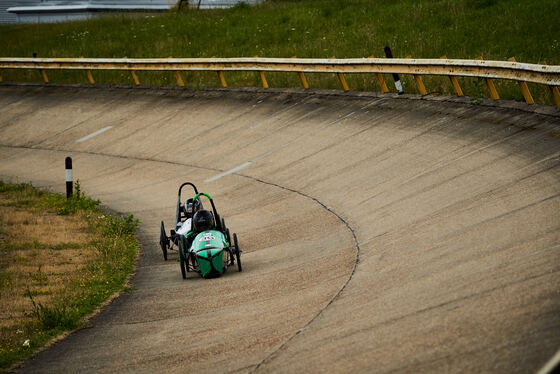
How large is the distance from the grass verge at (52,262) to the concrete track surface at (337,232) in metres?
0.38

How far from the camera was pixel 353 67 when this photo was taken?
21078 millimetres

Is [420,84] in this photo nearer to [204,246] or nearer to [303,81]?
[303,81]

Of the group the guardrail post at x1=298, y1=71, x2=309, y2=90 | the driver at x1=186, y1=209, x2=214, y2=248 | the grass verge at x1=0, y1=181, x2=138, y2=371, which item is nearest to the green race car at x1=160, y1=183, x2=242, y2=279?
the driver at x1=186, y1=209, x2=214, y2=248

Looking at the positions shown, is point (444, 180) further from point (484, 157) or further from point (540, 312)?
point (540, 312)

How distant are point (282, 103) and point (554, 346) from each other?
17353 millimetres

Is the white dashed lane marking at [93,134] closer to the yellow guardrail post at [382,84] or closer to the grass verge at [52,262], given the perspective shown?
the grass verge at [52,262]

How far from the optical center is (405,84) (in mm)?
21266

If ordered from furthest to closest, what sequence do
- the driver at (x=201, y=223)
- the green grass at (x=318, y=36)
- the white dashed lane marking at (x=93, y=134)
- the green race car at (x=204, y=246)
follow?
the green grass at (x=318, y=36) → the white dashed lane marking at (x=93, y=134) → the driver at (x=201, y=223) → the green race car at (x=204, y=246)

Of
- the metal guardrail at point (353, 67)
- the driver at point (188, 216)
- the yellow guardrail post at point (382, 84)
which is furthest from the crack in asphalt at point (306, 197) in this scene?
the yellow guardrail post at point (382, 84)

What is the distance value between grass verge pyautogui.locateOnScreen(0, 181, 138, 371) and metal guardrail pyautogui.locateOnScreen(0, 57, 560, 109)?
7.70m

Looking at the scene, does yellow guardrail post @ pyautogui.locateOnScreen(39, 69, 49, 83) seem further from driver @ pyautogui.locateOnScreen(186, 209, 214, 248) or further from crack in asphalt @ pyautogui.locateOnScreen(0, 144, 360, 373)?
driver @ pyautogui.locateOnScreen(186, 209, 214, 248)

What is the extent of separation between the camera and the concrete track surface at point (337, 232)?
Answer: 697 cm

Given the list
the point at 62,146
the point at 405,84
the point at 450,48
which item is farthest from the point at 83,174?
the point at 450,48

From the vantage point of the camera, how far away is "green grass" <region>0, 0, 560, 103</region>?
24.3 metres
